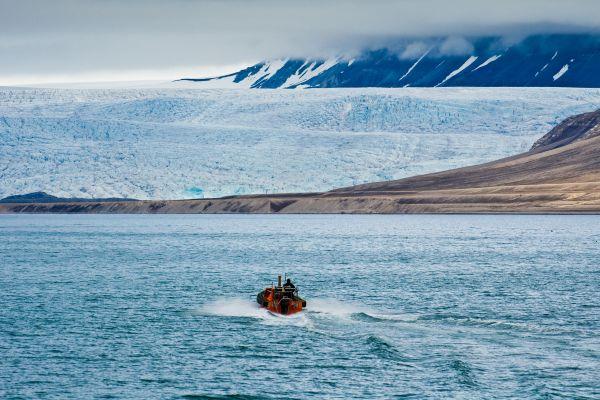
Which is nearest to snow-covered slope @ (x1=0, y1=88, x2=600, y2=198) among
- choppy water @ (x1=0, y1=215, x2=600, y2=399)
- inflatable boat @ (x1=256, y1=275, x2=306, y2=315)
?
choppy water @ (x1=0, y1=215, x2=600, y2=399)

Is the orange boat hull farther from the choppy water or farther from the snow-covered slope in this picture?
the snow-covered slope

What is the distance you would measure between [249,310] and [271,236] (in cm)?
5942

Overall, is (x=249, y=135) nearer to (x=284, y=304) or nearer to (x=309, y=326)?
(x=284, y=304)

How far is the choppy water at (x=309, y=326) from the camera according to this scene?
31.3m

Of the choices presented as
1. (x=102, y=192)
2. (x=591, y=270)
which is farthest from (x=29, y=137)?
(x=591, y=270)

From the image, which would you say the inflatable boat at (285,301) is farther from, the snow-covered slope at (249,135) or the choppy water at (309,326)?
the snow-covered slope at (249,135)

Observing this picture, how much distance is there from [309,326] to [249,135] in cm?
10576

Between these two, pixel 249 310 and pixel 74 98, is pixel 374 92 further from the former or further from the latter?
pixel 249 310

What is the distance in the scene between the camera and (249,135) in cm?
14625

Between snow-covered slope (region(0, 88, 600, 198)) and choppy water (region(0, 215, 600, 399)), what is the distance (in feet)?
193

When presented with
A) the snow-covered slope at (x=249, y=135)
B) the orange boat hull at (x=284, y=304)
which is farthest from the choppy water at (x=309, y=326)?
the snow-covered slope at (x=249, y=135)

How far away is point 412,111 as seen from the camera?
148 meters

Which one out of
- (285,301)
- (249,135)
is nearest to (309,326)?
(285,301)

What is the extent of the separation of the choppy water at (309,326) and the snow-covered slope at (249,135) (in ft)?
193
